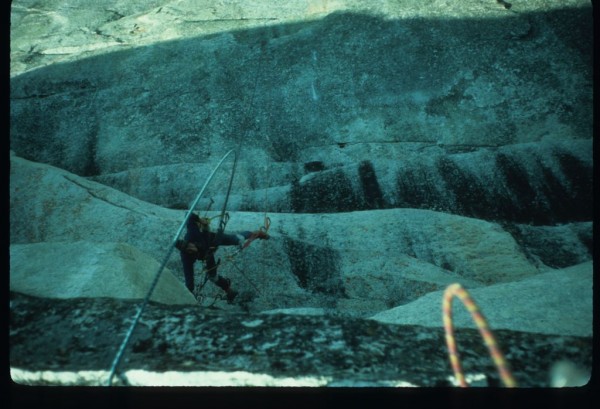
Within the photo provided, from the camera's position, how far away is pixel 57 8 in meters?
8.32

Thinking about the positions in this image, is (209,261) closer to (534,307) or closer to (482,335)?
(482,335)

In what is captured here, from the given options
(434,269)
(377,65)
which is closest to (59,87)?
(377,65)

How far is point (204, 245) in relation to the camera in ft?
13.8

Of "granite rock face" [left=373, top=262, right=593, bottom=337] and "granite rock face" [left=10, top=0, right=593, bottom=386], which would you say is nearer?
"granite rock face" [left=10, top=0, right=593, bottom=386]

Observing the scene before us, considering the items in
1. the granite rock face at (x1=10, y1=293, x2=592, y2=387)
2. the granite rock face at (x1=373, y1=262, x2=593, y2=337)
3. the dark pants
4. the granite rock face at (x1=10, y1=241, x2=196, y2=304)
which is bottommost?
the dark pants

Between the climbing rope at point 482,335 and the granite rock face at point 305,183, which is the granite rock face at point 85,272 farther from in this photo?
the climbing rope at point 482,335

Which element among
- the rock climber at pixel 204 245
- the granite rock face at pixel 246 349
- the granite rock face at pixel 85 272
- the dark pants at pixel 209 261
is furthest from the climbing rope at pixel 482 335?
the dark pants at pixel 209 261

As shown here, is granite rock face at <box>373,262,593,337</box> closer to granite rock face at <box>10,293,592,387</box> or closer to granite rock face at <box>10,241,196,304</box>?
granite rock face at <box>10,293,592,387</box>

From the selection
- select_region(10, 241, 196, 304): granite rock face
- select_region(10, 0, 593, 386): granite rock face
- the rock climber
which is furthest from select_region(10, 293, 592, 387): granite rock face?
the rock climber

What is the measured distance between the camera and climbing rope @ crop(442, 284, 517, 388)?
77.6 inches

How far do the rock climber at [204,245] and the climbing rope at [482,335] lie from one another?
92.5 inches

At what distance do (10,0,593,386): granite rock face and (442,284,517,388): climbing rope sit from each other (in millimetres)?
62

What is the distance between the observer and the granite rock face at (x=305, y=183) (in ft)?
7.23

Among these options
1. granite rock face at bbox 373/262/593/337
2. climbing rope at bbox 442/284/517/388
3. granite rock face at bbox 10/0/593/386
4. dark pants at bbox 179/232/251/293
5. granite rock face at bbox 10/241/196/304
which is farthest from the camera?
dark pants at bbox 179/232/251/293
